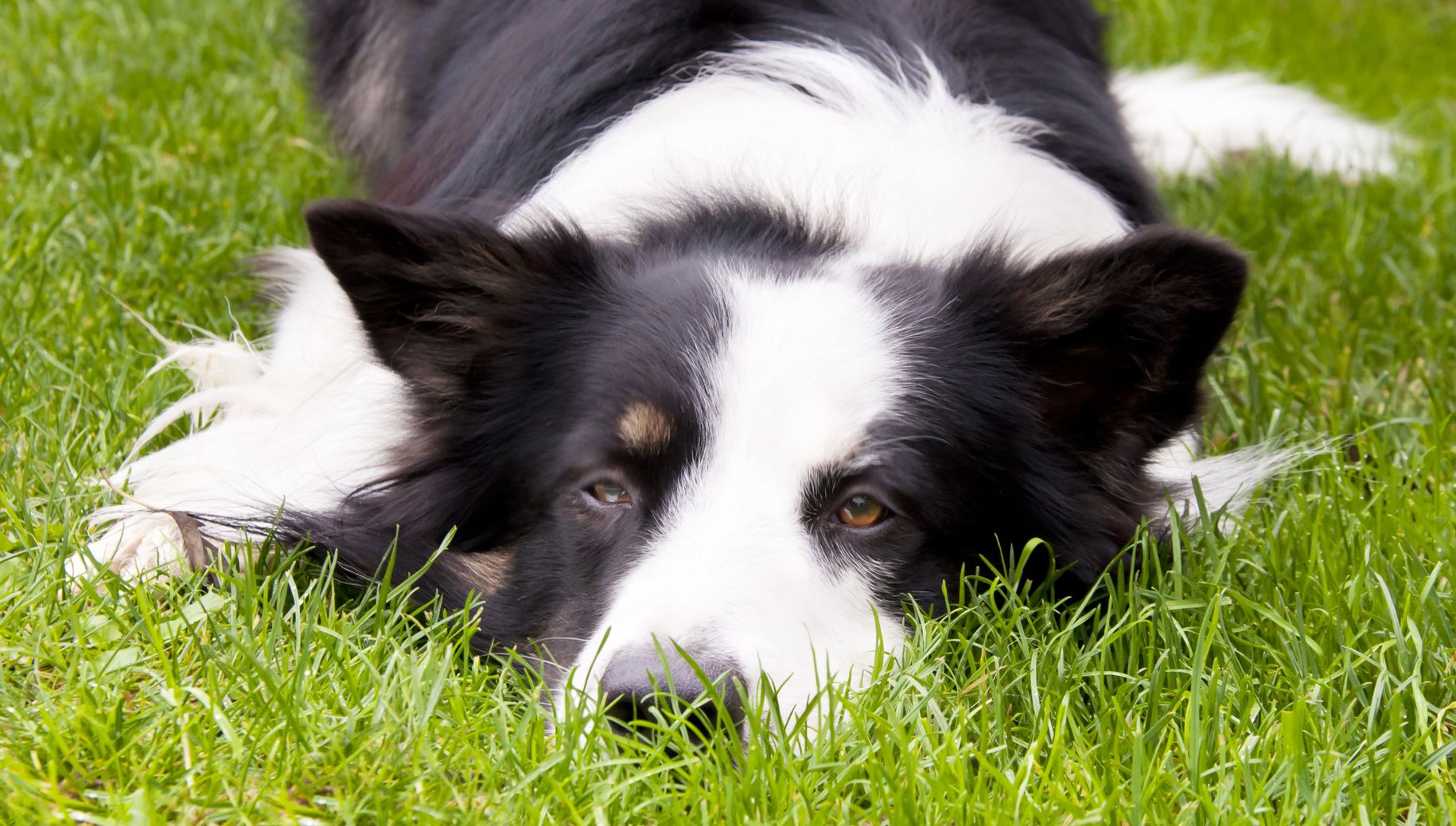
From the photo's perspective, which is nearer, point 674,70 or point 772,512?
point 772,512

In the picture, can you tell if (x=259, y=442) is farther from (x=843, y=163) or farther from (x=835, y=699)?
(x=835, y=699)

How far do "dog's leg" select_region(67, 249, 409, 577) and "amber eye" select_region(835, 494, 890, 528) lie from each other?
109cm

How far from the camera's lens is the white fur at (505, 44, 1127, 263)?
11.1 feet

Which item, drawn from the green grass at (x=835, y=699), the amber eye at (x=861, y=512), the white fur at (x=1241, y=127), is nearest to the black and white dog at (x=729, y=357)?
the amber eye at (x=861, y=512)

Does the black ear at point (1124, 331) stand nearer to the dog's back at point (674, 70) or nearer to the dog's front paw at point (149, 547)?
the dog's back at point (674, 70)

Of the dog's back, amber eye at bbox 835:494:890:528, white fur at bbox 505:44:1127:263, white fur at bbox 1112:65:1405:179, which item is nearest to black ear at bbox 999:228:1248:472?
white fur at bbox 505:44:1127:263

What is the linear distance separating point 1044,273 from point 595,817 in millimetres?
1406

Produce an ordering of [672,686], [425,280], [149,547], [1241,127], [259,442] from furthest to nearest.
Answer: [1241,127], [259,442], [149,547], [425,280], [672,686]

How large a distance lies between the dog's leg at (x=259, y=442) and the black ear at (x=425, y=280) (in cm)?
15

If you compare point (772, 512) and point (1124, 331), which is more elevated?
point (1124, 331)

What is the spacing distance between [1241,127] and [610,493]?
4.48m

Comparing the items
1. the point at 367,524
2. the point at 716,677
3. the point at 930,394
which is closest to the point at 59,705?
the point at 367,524

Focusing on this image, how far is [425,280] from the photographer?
3.09 metres

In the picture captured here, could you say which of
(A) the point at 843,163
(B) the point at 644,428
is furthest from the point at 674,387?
(A) the point at 843,163
